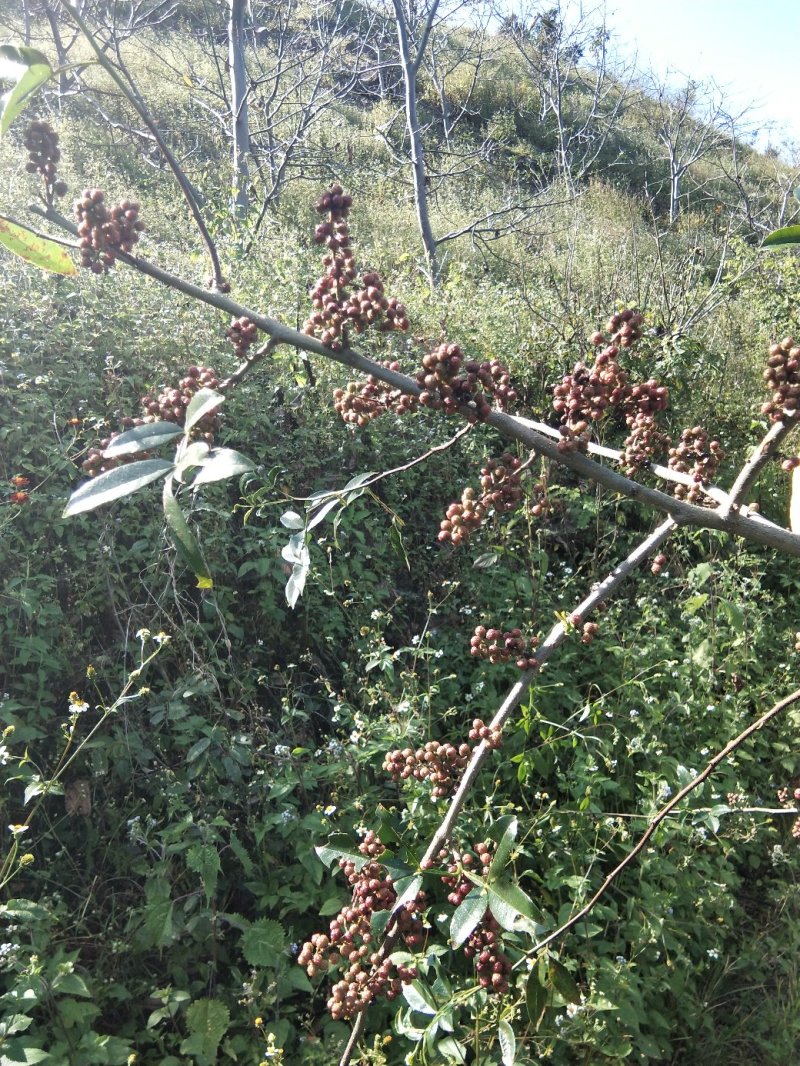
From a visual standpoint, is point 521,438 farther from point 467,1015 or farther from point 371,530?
point 371,530

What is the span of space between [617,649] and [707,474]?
2149 millimetres

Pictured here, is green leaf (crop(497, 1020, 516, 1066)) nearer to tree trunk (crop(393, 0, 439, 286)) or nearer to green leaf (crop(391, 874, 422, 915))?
green leaf (crop(391, 874, 422, 915))

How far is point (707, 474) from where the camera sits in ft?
3.00

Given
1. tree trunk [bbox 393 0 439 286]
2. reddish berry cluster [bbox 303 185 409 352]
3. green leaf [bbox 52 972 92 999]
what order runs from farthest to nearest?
tree trunk [bbox 393 0 439 286]
green leaf [bbox 52 972 92 999]
reddish berry cluster [bbox 303 185 409 352]

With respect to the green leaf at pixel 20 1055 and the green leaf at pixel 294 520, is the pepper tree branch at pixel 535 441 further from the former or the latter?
the green leaf at pixel 20 1055

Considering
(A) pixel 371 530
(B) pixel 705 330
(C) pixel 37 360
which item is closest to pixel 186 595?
(A) pixel 371 530

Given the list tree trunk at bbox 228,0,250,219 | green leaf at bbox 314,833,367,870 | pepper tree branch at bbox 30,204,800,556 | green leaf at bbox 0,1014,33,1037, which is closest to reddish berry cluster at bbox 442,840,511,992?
green leaf at bbox 314,833,367,870

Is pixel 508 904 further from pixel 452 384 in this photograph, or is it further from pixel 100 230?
pixel 100 230

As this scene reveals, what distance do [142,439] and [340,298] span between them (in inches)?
9.4

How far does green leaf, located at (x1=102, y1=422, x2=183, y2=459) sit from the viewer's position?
601 millimetres

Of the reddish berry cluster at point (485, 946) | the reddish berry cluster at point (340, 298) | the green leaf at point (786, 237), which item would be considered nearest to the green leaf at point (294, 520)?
the reddish berry cluster at point (340, 298)

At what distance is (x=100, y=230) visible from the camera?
687 mm

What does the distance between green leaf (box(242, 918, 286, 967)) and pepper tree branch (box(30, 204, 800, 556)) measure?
1768mm

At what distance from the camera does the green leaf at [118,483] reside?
0.55 meters
